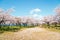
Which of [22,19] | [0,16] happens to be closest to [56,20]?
[22,19]

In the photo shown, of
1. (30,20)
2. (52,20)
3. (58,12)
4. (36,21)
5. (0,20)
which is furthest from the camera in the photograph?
(36,21)

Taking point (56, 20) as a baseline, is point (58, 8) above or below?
→ above

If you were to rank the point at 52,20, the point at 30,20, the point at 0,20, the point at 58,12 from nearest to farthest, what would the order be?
1. the point at 0,20
2. the point at 58,12
3. the point at 52,20
4. the point at 30,20

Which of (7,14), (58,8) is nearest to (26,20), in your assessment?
(58,8)

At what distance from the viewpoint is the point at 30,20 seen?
57875 millimetres

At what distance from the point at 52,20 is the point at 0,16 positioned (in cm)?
2443

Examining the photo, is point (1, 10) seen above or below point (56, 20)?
above

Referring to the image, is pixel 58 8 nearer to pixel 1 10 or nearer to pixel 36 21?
pixel 1 10

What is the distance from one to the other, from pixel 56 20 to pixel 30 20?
2025 centimetres

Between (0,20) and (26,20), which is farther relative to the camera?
(26,20)

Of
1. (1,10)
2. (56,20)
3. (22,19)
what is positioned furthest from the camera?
(22,19)

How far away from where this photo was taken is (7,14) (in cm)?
2569

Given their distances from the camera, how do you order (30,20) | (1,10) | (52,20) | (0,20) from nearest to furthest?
(0,20) → (1,10) → (52,20) → (30,20)

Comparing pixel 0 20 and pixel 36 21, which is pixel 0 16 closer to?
pixel 0 20
